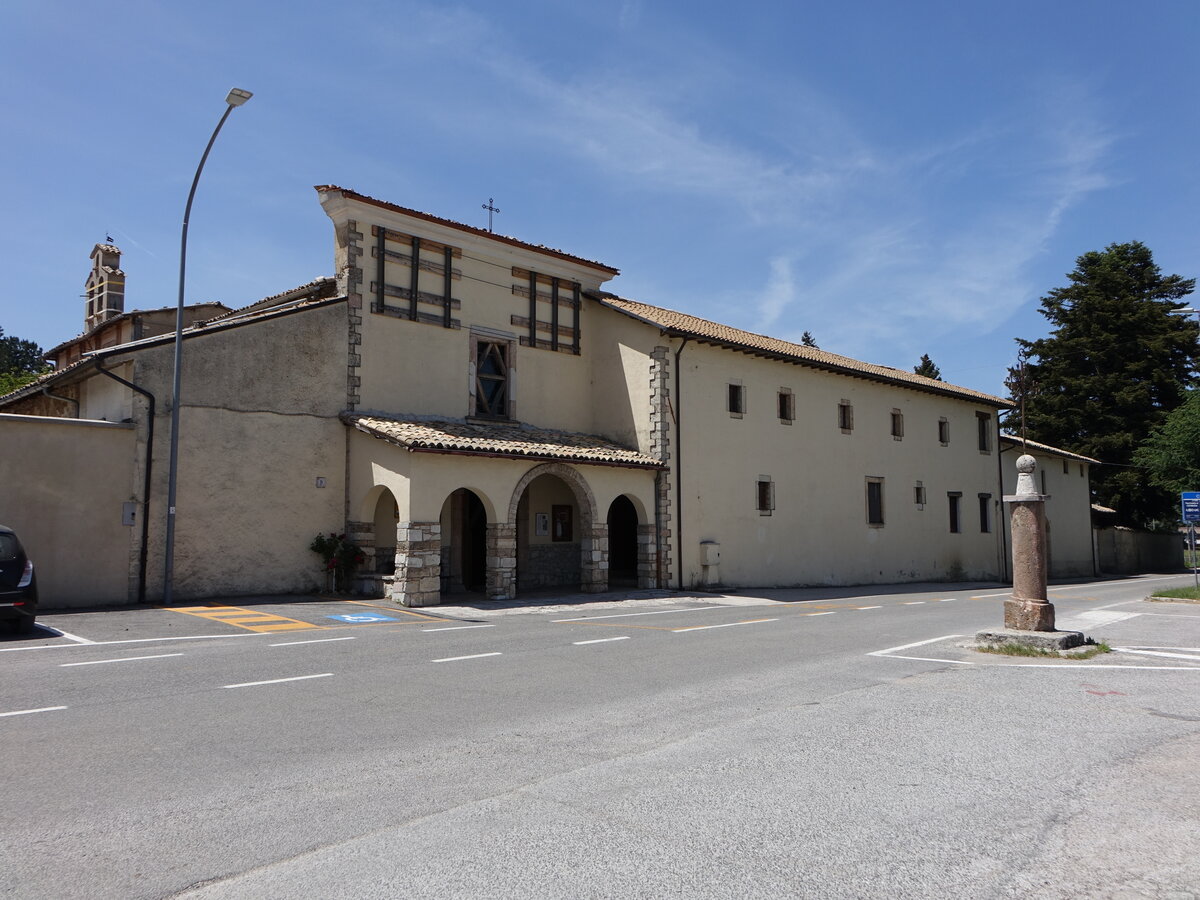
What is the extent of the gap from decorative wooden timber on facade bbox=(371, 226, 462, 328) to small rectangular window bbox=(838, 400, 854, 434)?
12671 millimetres

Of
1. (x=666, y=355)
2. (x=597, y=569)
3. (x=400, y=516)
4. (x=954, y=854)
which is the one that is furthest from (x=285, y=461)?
(x=954, y=854)

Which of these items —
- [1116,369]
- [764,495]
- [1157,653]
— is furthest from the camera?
[1116,369]

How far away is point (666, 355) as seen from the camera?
2098 cm

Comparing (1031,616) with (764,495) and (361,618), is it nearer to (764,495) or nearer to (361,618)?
(361,618)

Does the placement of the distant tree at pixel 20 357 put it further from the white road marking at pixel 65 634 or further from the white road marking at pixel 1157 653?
the white road marking at pixel 1157 653

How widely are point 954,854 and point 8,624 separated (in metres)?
12.6

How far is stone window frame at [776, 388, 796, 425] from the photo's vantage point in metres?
24.2

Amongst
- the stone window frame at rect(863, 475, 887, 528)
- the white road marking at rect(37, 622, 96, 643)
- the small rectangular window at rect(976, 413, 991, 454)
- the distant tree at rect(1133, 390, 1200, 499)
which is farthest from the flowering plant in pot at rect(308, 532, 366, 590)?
the distant tree at rect(1133, 390, 1200, 499)

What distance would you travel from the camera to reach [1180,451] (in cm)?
3278

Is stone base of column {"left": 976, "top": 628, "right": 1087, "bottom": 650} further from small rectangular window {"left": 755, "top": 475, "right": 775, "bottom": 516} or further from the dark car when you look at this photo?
small rectangular window {"left": 755, "top": 475, "right": 775, "bottom": 516}

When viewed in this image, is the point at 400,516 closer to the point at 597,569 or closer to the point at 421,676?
the point at 597,569

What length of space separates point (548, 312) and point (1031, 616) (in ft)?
47.1

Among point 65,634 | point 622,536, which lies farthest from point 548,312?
point 65,634

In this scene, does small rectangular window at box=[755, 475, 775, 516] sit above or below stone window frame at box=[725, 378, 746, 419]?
below
